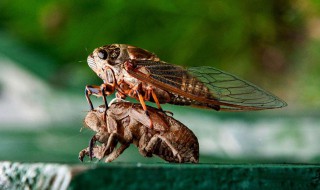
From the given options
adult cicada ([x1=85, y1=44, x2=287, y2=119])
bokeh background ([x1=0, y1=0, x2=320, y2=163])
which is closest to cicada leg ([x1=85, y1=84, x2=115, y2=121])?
adult cicada ([x1=85, y1=44, x2=287, y2=119])

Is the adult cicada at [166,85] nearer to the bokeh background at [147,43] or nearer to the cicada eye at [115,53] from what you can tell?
the cicada eye at [115,53]

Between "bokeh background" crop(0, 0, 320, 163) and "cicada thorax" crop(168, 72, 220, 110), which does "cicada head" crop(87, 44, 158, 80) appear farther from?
"bokeh background" crop(0, 0, 320, 163)

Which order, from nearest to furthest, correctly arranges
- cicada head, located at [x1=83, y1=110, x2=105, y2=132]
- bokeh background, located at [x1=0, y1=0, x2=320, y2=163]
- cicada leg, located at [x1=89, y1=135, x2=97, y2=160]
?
cicada leg, located at [x1=89, y1=135, x2=97, y2=160]
cicada head, located at [x1=83, y1=110, x2=105, y2=132]
bokeh background, located at [x1=0, y1=0, x2=320, y2=163]

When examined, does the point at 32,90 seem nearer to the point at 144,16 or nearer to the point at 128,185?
the point at 144,16

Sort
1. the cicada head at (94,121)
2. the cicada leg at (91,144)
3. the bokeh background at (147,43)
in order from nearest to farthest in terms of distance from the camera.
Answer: the cicada leg at (91,144) → the cicada head at (94,121) → the bokeh background at (147,43)

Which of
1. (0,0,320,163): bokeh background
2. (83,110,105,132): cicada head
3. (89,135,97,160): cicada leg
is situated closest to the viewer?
(89,135,97,160): cicada leg


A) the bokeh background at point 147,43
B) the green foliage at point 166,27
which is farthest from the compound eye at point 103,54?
the green foliage at point 166,27
